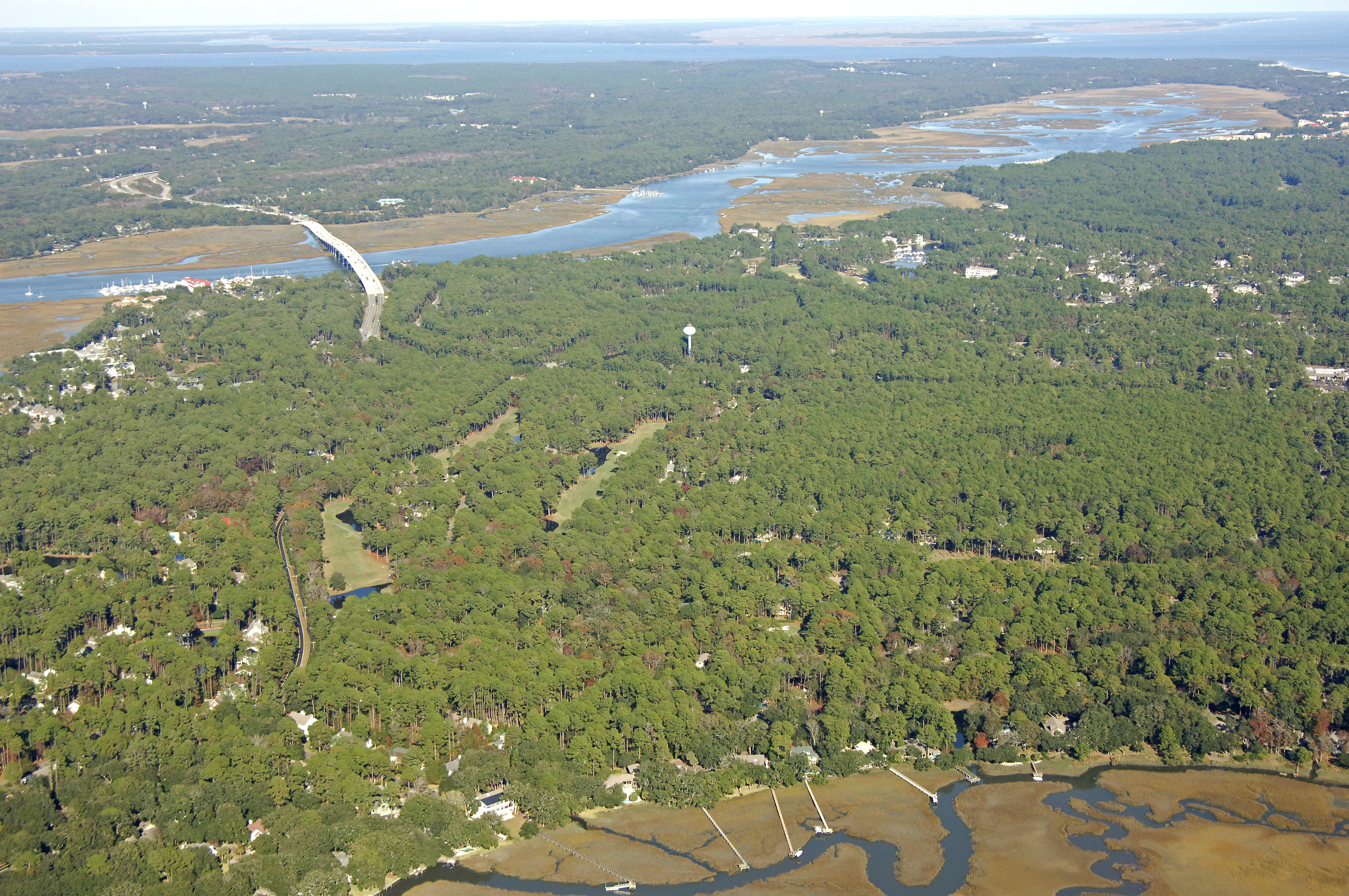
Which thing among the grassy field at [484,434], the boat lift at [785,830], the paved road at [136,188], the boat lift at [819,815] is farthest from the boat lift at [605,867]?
the paved road at [136,188]

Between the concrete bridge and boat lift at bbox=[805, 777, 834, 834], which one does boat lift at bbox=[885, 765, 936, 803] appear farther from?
the concrete bridge

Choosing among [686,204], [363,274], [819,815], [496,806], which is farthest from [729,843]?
[686,204]

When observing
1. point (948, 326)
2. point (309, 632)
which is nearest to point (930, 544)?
point (309, 632)

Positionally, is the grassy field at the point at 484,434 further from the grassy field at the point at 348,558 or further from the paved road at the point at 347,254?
the paved road at the point at 347,254

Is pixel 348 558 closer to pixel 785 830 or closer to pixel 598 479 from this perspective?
pixel 598 479

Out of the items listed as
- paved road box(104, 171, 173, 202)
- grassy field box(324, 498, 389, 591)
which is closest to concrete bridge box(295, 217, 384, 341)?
paved road box(104, 171, 173, 202)

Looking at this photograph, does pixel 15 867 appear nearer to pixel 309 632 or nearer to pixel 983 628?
pixel 309 632
